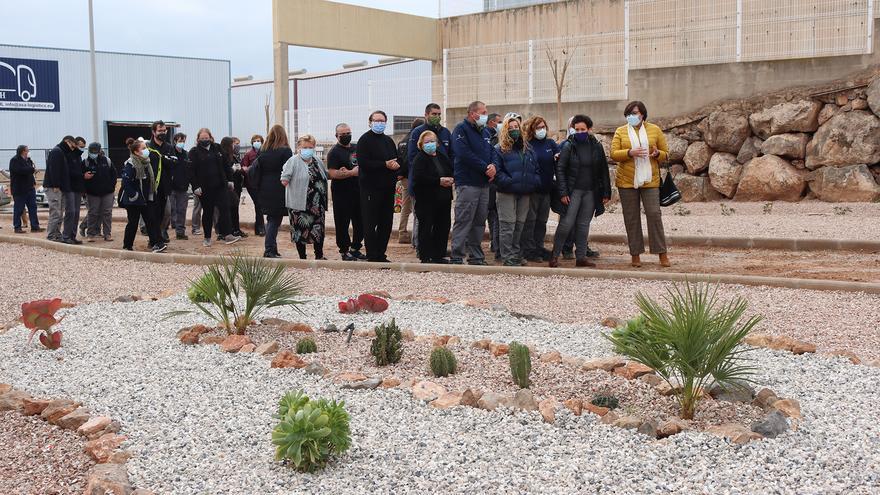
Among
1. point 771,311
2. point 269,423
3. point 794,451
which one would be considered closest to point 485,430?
point 269,423

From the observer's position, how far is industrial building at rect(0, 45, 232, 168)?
38.4 m

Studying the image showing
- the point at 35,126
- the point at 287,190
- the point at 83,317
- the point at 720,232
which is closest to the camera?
the point at 83,317

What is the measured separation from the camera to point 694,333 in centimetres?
488

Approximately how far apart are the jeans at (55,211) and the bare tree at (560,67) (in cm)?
1143

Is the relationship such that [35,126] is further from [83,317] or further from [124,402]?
[124,402]

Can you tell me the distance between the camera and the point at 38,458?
486 cm

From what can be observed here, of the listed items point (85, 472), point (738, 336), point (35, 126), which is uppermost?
point (35, 126)

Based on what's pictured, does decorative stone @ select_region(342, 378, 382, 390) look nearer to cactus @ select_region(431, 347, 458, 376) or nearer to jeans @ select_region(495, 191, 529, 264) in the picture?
cactus @ select_region(431, 347, 458, 376)

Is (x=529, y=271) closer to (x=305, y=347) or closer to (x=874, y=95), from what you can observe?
(x=305, y=347)

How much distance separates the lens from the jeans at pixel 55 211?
15.9m

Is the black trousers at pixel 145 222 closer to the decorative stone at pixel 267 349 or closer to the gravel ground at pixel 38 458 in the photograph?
the decorative stone at pixel 267 349

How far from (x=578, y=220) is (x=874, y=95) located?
10.4 meters

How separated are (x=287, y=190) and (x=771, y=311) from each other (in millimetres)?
6015

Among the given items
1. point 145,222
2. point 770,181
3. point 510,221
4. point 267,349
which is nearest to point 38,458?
point 267,349
